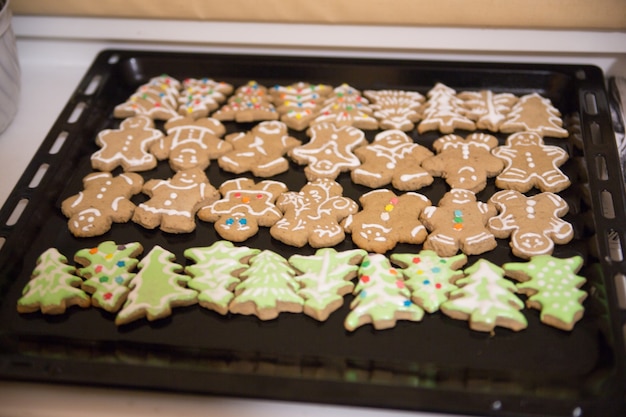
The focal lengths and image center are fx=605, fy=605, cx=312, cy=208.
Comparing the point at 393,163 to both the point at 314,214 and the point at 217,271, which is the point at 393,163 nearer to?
the point at 314,214

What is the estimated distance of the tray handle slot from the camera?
1.24m

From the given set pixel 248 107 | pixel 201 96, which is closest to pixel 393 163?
pixel 248 107

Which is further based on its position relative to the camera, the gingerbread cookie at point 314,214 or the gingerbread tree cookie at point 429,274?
the gingerbread cookie at point 314,214

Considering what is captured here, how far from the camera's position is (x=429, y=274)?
3.58 ft

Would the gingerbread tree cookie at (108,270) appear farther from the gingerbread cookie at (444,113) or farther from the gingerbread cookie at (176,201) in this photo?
the gingerbread cookie at (444,113)

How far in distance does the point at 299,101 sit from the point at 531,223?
24.9 inches

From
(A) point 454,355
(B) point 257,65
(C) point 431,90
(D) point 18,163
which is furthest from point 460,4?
(D) point 18,163

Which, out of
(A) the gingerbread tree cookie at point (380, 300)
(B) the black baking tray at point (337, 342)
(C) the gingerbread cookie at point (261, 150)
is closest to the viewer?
(B) the black baking tray at point (337, 342)

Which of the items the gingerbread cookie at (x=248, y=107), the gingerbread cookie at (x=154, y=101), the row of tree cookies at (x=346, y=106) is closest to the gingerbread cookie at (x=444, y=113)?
the row of tree cookies at (x=346, y=106)

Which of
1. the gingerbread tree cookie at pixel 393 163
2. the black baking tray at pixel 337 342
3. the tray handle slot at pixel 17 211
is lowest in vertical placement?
the black baking tray at pixel 337 342

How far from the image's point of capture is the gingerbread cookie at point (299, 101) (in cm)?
145

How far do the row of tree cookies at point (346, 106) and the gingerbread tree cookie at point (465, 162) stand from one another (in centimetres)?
6

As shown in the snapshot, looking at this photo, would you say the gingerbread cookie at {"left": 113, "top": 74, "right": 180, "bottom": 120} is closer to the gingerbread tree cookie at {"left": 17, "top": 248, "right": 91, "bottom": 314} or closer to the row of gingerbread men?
the row of gingerbread men

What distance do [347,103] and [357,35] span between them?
0.17 m
